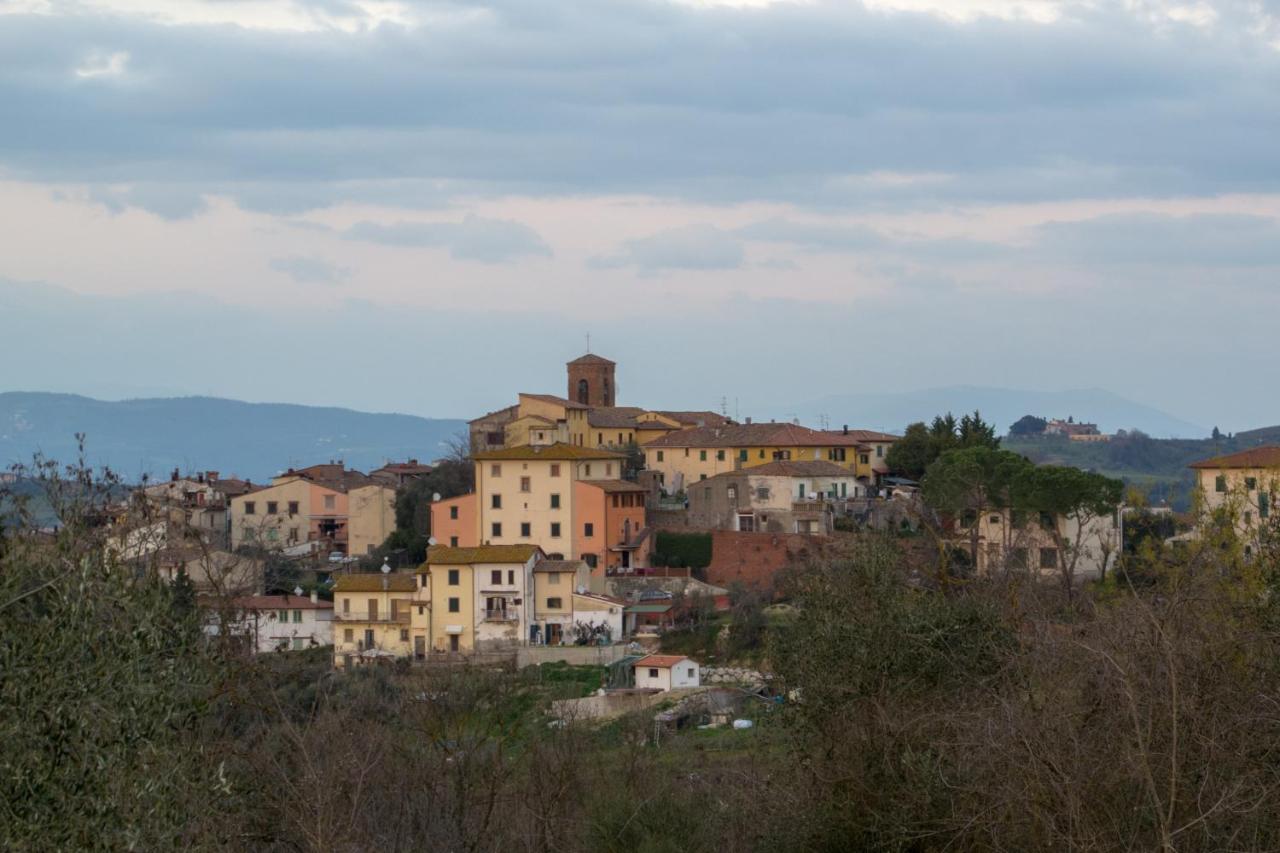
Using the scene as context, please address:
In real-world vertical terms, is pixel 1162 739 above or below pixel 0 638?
below

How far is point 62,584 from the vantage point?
8945 millimetres

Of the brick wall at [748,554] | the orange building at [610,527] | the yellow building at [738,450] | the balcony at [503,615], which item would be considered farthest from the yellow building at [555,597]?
the yellow building at [738,450]

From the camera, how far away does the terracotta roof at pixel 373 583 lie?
44688 mm

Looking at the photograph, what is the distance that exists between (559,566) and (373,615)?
17.9 ft

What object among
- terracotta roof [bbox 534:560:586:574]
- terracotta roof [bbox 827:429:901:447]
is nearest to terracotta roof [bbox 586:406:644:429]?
terracotta roof [bbox 827:429:901:447]

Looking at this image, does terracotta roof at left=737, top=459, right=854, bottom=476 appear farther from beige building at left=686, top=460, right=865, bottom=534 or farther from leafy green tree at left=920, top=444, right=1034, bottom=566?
leafy green tree at left=920, top=444, right=1034, bottom=566

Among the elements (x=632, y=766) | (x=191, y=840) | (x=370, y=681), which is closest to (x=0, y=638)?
(x=191, y=840)

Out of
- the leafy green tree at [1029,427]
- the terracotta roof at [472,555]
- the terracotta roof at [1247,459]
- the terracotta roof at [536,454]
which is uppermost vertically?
the leafy green tree at [1029,427]

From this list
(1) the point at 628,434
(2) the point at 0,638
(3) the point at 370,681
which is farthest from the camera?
(1) the point at 628,434

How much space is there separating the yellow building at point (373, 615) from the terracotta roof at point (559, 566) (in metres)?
3.78

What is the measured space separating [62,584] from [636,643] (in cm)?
3559

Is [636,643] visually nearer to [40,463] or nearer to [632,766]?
[632,766]

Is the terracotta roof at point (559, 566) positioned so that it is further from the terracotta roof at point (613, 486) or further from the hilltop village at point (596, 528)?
the terracotta roof at point (613, 486)

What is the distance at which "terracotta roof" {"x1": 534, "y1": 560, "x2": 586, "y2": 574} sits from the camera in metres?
46.4
